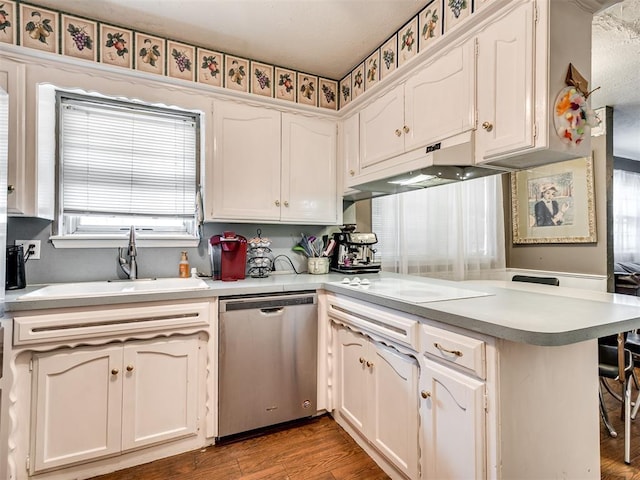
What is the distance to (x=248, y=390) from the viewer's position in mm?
1857

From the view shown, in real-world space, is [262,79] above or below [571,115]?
above

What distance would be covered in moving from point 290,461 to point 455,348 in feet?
3.72

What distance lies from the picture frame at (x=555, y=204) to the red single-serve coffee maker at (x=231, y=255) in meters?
3.33

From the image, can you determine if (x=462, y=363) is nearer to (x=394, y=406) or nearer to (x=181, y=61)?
(x=394, y=406)

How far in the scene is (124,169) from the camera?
2.13m

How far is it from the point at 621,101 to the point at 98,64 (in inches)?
173

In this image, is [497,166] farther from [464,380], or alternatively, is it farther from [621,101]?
[621,101]

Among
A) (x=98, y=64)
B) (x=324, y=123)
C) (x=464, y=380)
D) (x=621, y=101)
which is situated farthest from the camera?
(x=621, y=101)

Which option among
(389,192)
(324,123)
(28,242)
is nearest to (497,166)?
(389,192)

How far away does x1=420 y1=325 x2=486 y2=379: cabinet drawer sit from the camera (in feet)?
3.52

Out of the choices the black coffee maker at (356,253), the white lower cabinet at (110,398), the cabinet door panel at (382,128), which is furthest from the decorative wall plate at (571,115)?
the white lower cabinet at (110,398)

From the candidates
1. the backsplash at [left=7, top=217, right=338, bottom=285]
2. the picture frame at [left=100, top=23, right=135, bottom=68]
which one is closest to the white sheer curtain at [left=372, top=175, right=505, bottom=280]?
the backsplash at [left=7, top=217, right=338, bottom=285]

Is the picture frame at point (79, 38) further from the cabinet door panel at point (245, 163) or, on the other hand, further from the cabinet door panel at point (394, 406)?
the cabinet door panel at point (394, 406)

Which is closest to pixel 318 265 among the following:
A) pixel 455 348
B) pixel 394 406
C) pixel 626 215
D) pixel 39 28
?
pixel 394 406
